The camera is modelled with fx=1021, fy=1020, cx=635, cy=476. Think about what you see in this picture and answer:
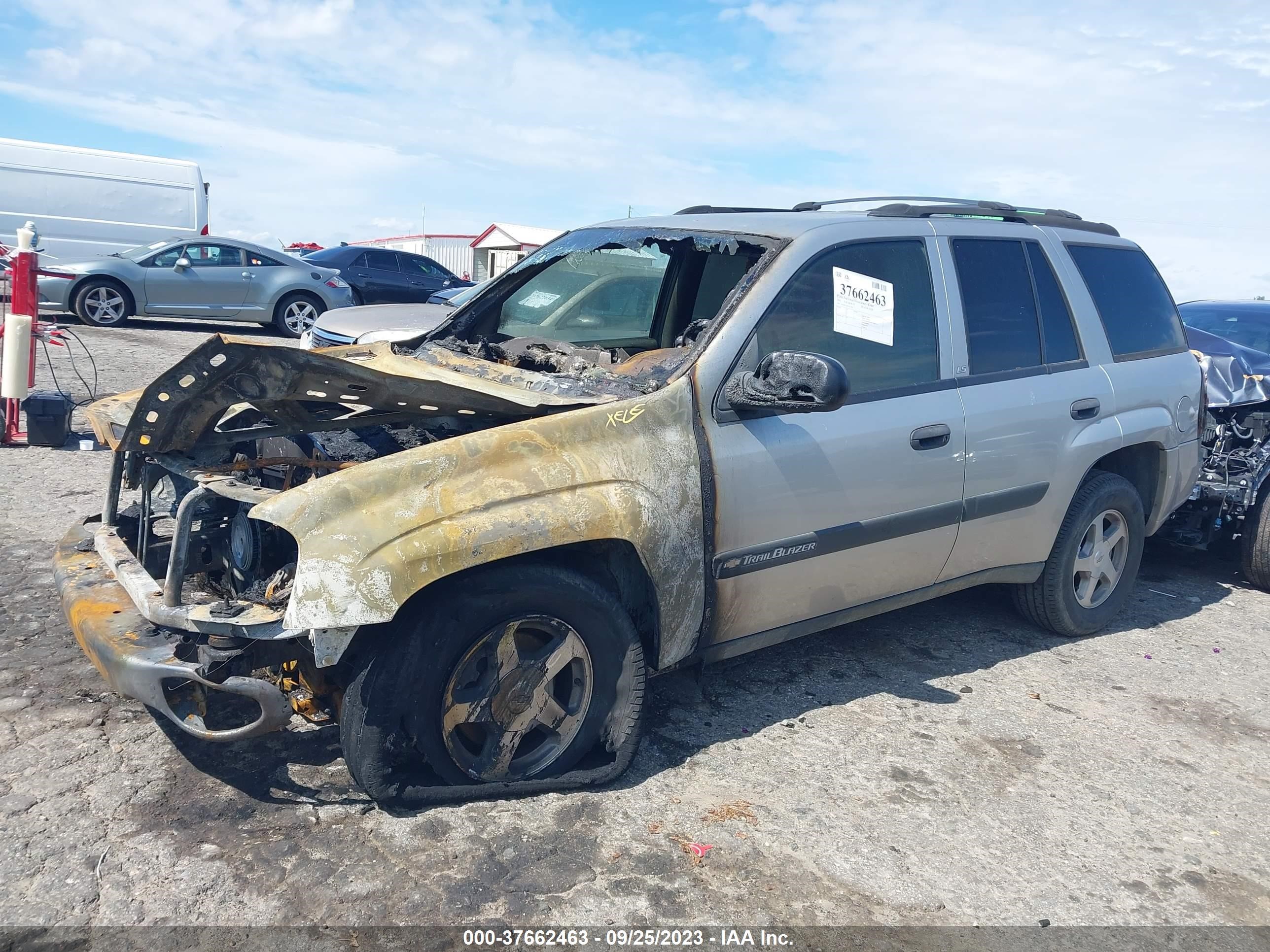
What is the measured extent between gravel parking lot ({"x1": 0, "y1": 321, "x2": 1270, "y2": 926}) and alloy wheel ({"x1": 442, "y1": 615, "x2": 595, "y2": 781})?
0.47ft

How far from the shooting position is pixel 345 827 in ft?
9.40

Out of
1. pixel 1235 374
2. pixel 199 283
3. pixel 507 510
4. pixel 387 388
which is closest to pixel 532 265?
pixel 387 388

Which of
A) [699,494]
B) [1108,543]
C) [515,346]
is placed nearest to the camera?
[699,494]

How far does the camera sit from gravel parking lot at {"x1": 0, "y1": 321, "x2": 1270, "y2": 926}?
8.62 feet

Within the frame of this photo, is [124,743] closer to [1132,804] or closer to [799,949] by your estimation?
[799,949]

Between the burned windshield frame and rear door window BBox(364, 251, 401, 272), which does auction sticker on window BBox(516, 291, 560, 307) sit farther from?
rear door window BBox(364, 251, 401, 272)

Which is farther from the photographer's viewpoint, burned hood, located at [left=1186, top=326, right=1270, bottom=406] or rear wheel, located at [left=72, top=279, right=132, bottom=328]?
rear wheel, located at [left=72, top=279, right=132, bottom=328]

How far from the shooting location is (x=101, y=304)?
13.5 meters

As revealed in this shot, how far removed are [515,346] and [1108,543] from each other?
9.66ft

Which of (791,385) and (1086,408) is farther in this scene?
(1086,408)

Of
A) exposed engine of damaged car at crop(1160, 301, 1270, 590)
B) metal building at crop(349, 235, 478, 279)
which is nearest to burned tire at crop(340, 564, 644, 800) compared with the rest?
exposed engine of damaged car at crop(1160, 301, 1270, 590)

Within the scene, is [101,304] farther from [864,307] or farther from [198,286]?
[864,307]

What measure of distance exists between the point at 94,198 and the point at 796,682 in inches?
605

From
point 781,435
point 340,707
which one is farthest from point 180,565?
point 781,435
